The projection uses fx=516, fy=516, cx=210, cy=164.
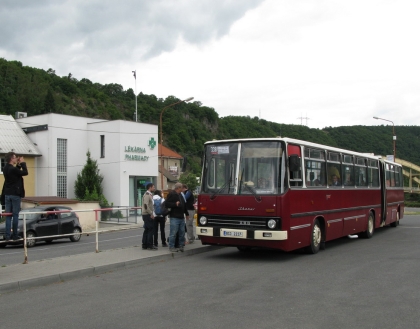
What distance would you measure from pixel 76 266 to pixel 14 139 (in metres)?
37.8

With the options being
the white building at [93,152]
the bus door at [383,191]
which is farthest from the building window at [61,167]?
the bus door at [383,191]

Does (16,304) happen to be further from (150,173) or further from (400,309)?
(150,173)

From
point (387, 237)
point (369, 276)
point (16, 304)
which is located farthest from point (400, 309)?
point (387, 237)

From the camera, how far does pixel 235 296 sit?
27.1ft

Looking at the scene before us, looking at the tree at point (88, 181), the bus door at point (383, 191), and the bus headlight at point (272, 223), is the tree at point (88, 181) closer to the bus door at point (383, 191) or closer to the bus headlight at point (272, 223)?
the bus door at point (383, 191)

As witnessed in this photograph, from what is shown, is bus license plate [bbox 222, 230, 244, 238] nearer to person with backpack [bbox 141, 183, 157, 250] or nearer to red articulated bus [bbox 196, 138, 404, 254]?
red articulated bus [bbox 196, 138, 404, 254]

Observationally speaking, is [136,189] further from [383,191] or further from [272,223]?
[272,223]

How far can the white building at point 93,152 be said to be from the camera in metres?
46.1

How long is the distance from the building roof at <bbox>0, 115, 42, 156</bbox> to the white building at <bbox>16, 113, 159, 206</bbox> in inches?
28.1

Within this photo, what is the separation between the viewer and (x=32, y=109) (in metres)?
92.7

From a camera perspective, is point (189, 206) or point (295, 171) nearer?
point (295, 171)

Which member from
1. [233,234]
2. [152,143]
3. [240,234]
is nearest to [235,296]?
[240,234]

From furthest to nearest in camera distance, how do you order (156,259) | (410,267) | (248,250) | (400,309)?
(248,250)
(156,259)
(410,267)
(400,309)

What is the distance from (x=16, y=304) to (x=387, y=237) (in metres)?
14.9
